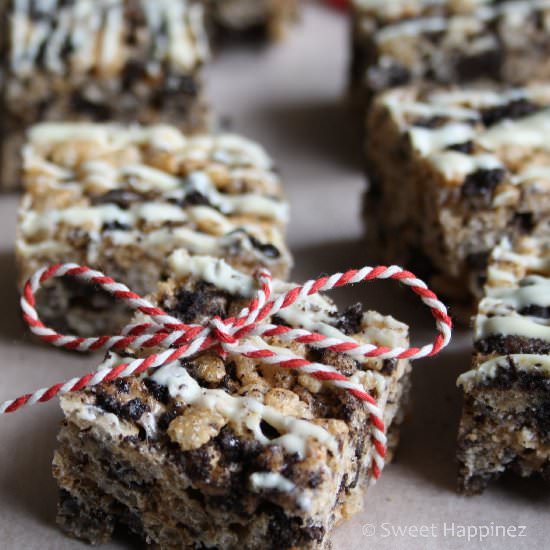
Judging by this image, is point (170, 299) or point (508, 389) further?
point (170, 299)

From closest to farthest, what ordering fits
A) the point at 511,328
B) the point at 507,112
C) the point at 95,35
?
the point at 511,328 → the point at 507,112 → the point at 95,35

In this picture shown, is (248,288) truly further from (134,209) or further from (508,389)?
(508,389)

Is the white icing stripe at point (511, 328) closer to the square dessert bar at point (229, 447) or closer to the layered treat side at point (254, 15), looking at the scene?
the square dessert bar at point (229, 447)

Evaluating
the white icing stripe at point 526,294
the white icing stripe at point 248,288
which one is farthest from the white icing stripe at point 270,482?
the white icing stripe at point 526,294

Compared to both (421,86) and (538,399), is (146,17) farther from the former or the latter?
(538,399)

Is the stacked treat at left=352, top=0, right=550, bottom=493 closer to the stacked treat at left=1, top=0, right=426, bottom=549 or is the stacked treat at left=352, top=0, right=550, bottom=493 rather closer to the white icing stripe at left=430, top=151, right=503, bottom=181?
the white icing stripe at left=430, top=151, right=503, bottom=181

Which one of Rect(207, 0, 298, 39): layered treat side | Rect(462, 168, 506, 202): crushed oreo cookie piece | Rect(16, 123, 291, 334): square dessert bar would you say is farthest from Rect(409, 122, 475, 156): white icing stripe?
Rect(207, 0, 298, 39): layered treat side

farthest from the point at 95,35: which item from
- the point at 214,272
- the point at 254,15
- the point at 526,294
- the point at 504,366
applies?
the point at 504,366
